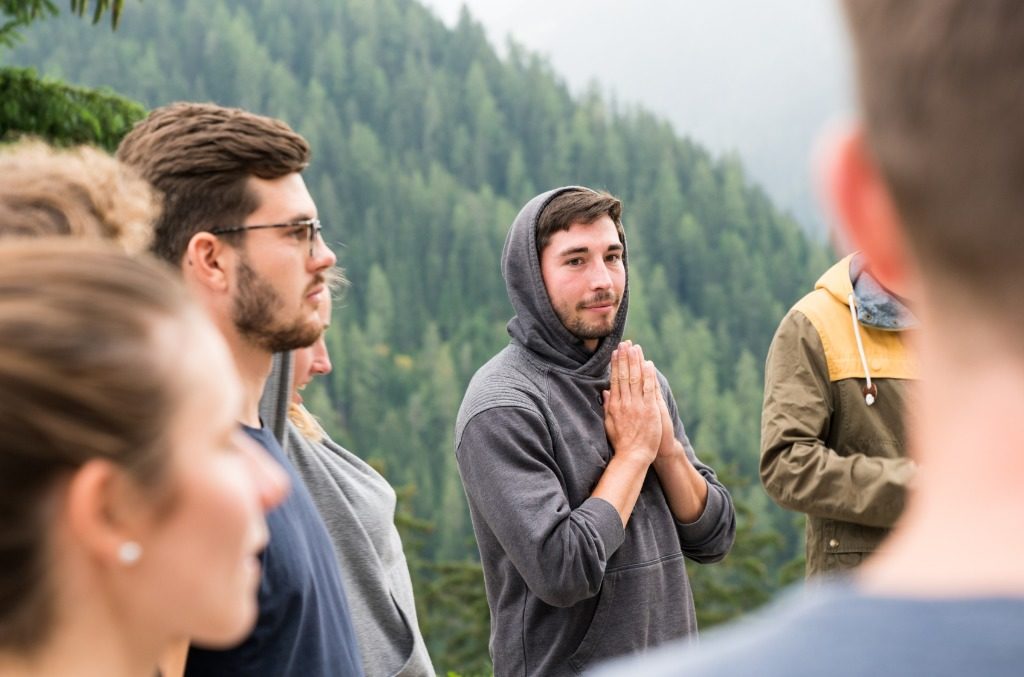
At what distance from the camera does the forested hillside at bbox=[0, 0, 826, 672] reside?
1965 inches

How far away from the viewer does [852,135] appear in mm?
697

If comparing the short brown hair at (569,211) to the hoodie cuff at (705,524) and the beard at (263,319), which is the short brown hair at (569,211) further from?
the beard at (263,319)

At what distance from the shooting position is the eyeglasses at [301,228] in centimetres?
238

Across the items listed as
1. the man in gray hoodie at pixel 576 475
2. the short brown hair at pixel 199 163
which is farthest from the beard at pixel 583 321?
the short brown hair at pixel 199 163

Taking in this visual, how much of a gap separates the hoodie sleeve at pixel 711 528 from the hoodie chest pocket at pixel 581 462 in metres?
0.28

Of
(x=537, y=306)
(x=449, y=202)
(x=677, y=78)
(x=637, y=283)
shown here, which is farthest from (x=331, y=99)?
(x=537, y=306)

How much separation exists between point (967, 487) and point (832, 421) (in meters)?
3.06

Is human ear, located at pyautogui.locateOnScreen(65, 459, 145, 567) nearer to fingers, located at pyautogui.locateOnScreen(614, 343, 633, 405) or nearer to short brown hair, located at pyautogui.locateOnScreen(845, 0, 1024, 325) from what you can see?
short brown hair, located at pyautogui.locateOnScreen(845, 0, 1024, 325)

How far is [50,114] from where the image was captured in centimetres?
830

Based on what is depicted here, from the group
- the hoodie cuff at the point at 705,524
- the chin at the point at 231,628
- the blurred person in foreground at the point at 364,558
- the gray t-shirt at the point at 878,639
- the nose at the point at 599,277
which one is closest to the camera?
the gray t-shirt at the point at 878,639

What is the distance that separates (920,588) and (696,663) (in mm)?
126

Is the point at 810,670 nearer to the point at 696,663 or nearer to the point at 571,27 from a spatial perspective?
the point at 696,663

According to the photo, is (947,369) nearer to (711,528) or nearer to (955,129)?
(955,129)

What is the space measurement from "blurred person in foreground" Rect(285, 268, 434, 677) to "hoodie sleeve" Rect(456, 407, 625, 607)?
0.39 metres
